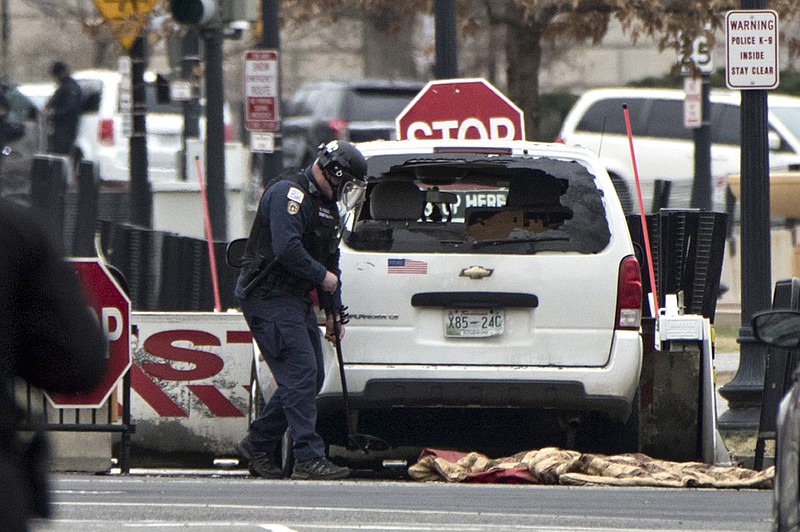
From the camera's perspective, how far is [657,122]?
27906mm

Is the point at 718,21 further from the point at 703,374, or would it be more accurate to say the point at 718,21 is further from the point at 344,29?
the point at 344,29

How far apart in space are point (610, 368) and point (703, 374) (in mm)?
1017

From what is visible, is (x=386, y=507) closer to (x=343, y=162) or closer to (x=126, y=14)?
(x=343, y=162)

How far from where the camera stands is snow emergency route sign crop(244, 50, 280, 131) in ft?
51.7

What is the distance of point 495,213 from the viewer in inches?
A: 365

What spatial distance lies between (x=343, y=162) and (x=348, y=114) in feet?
61.8

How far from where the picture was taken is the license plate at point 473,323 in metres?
9.13

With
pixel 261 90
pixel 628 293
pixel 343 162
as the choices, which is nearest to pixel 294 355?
pixel 343 162

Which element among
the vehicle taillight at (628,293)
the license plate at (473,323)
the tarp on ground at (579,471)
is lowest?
the tarp on ground at (579,471)

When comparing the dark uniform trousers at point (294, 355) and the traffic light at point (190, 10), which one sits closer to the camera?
the dark uniform trousers at point (294, 355)

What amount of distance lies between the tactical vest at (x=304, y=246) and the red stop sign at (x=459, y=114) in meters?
3.93

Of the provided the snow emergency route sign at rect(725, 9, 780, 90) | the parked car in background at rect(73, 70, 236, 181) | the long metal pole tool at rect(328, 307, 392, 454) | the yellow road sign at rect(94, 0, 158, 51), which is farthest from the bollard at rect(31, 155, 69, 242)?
the parked car in background at rect(73, 70, 236, 181)

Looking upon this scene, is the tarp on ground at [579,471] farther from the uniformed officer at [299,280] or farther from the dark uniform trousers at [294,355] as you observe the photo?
the dark uniform trousers at [294,355]

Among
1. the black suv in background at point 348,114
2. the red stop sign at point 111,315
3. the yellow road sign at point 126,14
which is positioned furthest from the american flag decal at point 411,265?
the black suv in background at point 348,114
